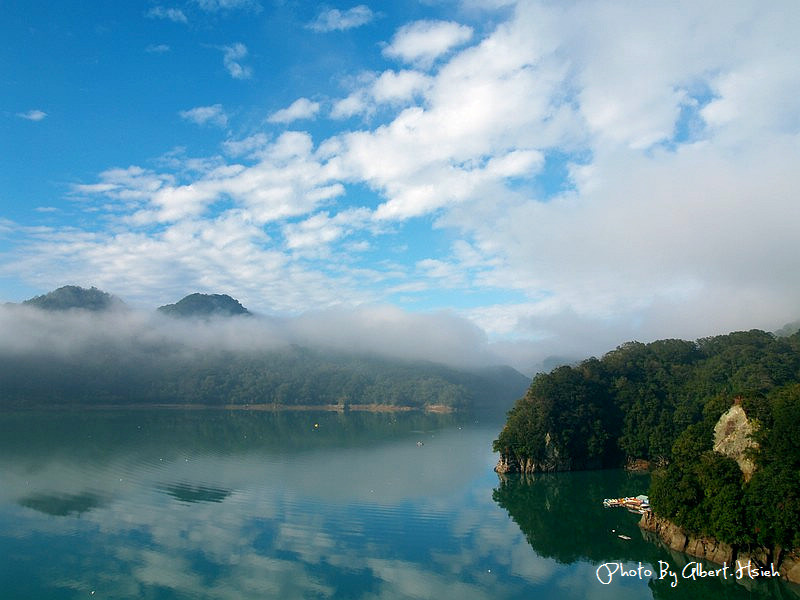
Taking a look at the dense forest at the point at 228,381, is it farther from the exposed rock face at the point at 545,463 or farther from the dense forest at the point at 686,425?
the exposed rock face at the point at 545,463

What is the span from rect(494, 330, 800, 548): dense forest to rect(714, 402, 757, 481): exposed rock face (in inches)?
18.7

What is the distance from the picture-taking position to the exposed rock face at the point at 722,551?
26797 mm

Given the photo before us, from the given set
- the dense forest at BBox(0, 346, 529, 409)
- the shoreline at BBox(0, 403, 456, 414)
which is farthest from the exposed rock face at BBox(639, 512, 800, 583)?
the dense forest at BBox(0, 346, 529, 409)

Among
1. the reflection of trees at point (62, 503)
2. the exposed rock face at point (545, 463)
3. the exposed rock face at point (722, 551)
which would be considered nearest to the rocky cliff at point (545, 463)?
the exposed rock face at point (545, 463)

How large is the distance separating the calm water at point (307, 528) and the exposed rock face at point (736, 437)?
6194 millimetres

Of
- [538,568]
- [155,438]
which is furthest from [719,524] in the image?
[155,438]

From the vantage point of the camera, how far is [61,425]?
91312 millimetres

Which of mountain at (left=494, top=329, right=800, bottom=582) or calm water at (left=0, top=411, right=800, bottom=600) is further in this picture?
mountain at (left=494, top=329, right=800, bottom=582)

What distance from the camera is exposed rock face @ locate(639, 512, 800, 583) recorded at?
2680cm

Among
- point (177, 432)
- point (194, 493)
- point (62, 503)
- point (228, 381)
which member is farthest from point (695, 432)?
point (228, 381)

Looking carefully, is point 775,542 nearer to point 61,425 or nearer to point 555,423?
point 555,423

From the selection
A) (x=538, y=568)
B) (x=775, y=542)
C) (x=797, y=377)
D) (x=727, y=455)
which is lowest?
(x=538, y=568)

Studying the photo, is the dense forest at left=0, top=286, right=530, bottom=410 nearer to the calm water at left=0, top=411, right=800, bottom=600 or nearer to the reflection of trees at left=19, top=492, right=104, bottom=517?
the calm water at left=0, top=411, right=800, bottom=600

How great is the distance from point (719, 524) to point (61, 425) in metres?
96.4
